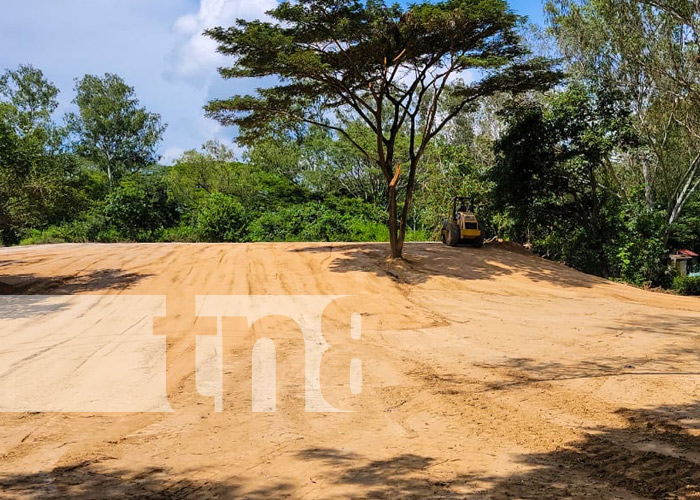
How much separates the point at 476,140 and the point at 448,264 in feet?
49.8

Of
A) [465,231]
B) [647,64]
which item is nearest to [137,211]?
[465,231]

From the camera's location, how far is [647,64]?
20234 millimetres

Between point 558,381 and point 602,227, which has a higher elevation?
point 602,227

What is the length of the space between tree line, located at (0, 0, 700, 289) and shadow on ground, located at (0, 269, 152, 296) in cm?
194

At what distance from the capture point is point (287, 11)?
44.9 ft

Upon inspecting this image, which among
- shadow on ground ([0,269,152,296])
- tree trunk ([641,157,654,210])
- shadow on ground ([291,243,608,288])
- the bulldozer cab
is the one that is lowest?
shadow on ground ([0,269,152,296])

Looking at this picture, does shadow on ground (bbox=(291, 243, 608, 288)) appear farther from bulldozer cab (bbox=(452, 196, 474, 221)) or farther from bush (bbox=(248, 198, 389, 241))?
bush (bbox=(248, 198, 389, 241))

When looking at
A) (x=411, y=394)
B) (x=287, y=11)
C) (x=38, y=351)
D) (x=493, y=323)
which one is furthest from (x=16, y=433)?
(x=287, y=11)

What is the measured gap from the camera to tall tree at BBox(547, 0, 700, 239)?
20.0 m

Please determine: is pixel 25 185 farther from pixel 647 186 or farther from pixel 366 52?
pixel 647 186

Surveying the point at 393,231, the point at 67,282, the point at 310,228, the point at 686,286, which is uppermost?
the point at 310,228

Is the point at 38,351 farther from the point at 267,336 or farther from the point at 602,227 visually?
the point at 602,227

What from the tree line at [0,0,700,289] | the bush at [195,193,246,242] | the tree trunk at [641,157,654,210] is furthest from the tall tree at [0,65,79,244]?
the tree trunk at [641,157,654,210]

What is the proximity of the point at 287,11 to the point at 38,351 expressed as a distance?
397 inches
